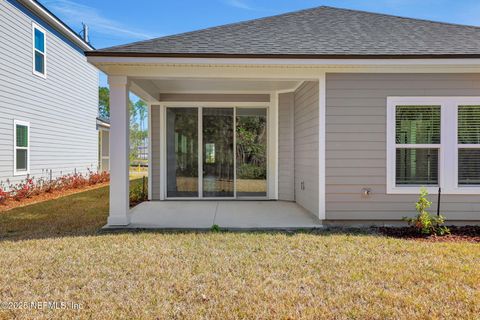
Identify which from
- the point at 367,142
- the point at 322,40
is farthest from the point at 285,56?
the point at 367,142

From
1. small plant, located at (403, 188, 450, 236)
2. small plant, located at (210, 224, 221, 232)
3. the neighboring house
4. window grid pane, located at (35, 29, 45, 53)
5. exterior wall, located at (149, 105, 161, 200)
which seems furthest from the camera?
the neighboring house

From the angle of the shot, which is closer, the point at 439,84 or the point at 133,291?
the point at 133,291

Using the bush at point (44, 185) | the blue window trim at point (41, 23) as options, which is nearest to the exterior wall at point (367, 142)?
the blue window trim at point (41, 23)

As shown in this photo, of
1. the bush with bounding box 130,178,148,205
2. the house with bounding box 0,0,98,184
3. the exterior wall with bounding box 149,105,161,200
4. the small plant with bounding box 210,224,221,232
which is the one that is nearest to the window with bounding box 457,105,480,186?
the small plant with bounding box 210,224,221,232

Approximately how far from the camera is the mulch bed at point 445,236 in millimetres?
4971

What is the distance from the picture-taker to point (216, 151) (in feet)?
28.3

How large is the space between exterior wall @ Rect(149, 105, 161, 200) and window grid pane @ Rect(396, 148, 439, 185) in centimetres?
561

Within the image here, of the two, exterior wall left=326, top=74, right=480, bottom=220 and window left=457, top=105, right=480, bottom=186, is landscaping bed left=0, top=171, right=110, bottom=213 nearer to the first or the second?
exterior wall left=326, top=74, right=480, bottom=220

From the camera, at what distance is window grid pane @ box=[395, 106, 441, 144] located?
571cm

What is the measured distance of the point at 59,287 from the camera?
125 inches

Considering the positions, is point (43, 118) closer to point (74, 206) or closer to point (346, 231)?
point (74, 206)

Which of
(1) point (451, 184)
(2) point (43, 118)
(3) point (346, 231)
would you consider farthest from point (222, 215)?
(2) point (43, 118)

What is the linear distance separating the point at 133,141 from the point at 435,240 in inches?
954

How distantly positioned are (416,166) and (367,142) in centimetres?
97
